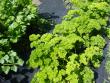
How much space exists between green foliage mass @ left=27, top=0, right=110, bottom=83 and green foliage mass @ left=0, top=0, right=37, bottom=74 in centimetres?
29

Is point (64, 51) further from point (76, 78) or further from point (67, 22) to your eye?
point (67, 22)

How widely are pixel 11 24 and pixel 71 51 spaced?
1.15 m

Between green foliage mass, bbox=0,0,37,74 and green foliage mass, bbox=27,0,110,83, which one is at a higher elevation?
green foliage mass, bbox=0,0,37,74

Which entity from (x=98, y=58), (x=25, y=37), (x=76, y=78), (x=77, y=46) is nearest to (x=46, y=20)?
(x=25, y=37)

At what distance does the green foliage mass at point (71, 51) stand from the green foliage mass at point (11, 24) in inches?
11.6

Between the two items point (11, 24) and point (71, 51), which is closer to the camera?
point (11, 24)

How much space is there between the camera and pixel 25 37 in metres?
5.20

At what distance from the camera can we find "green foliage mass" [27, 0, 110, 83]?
13.5ft

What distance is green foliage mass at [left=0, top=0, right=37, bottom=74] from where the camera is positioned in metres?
4.20

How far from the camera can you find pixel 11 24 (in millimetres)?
4660

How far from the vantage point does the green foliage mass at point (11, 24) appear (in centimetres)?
420

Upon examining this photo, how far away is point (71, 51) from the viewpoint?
4789mm

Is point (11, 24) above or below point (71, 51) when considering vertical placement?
above

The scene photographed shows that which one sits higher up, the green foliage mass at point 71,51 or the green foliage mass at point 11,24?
the green foliage mass at point 11,24
